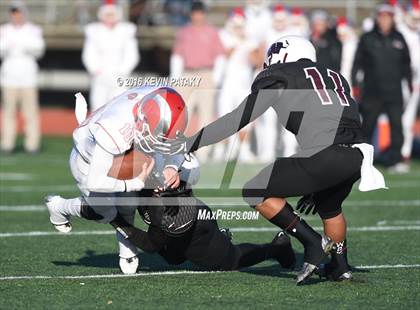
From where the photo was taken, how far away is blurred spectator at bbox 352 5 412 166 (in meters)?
12.3

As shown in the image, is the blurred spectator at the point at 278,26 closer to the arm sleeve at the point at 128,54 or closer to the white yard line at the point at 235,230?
the arm sleeve at the point at 128,54

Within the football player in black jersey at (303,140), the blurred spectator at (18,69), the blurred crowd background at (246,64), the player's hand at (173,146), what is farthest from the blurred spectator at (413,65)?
the player's hand at (173,146)

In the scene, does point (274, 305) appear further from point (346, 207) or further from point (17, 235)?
point (346, 207)

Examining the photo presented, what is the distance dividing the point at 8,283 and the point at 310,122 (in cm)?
183

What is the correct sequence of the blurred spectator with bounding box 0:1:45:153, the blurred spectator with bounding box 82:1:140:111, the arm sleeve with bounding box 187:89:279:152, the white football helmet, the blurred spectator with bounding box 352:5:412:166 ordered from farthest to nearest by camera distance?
the blurred spectator with bounding box 0:1:45:153, the blurred spectator with bounding box 82:1:140:111, the blurred spectator with bounding box 352:5:412:166, the white football helmet, the arm sleeve with bounding box 187:89:279:152

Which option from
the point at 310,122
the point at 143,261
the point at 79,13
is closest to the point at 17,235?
the point at 143,261

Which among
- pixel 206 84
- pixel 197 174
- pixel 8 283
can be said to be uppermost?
pixel 197 174

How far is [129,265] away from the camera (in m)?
5.94

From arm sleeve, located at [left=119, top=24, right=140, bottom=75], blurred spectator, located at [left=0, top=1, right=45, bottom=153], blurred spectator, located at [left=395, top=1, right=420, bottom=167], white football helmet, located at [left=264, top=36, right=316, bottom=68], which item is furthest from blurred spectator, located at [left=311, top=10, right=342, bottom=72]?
white football helmet, located at [left=264, top=36, right=316, bottom=68]

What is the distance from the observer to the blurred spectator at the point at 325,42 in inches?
497

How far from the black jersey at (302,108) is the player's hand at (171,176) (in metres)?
0.15

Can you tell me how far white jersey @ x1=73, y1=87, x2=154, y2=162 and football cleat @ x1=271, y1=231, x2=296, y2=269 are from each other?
1.13m

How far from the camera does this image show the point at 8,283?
5543 millimetres

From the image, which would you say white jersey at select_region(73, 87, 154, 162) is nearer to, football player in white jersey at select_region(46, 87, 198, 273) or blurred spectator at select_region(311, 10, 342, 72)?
football player in white jersey at select_region(46, 87, 198, 273)
